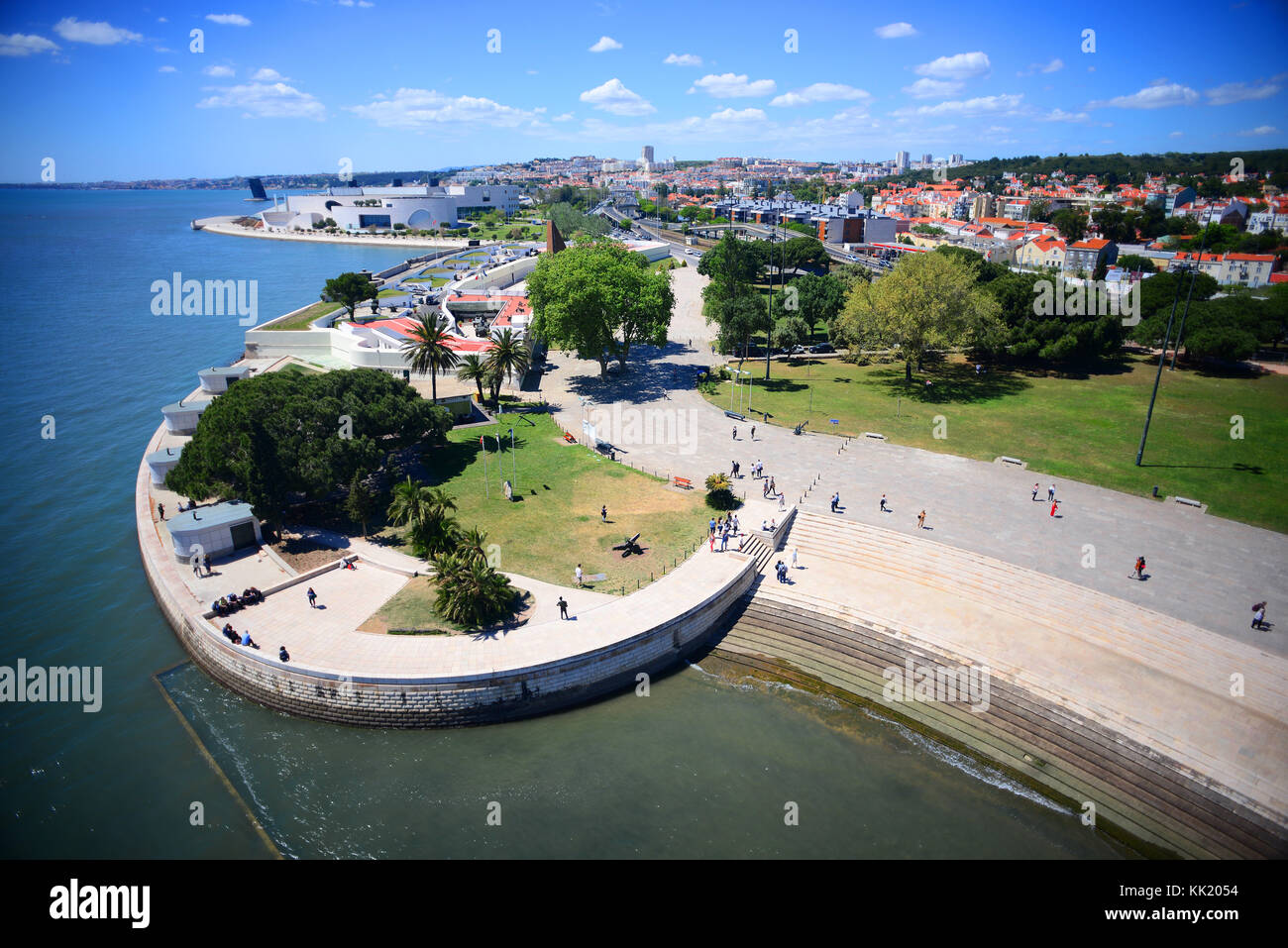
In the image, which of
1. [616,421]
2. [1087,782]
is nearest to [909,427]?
[616,421]

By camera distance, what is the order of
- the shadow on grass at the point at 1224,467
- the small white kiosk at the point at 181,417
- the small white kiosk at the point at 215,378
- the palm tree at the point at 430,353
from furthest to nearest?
the small white kiosk at the point at 215,378
the palm tree at the point at 430,353
the small white kiosk at the point at 181,417
the shadow on grass at the point at 1224,467

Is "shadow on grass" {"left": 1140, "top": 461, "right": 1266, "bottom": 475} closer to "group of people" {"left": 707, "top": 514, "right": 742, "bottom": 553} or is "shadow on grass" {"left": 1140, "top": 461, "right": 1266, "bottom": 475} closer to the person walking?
the person walking

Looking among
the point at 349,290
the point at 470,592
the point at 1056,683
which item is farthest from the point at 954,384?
the point at 349,290

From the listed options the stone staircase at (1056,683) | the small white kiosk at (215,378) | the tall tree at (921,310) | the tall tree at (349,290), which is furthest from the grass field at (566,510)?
the tall tree at (349,290)

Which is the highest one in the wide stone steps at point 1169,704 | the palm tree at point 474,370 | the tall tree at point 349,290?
the tall tree at point 349,290

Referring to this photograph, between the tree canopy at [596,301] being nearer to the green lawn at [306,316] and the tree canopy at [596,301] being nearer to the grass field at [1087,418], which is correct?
the grass field at [1087,418]
